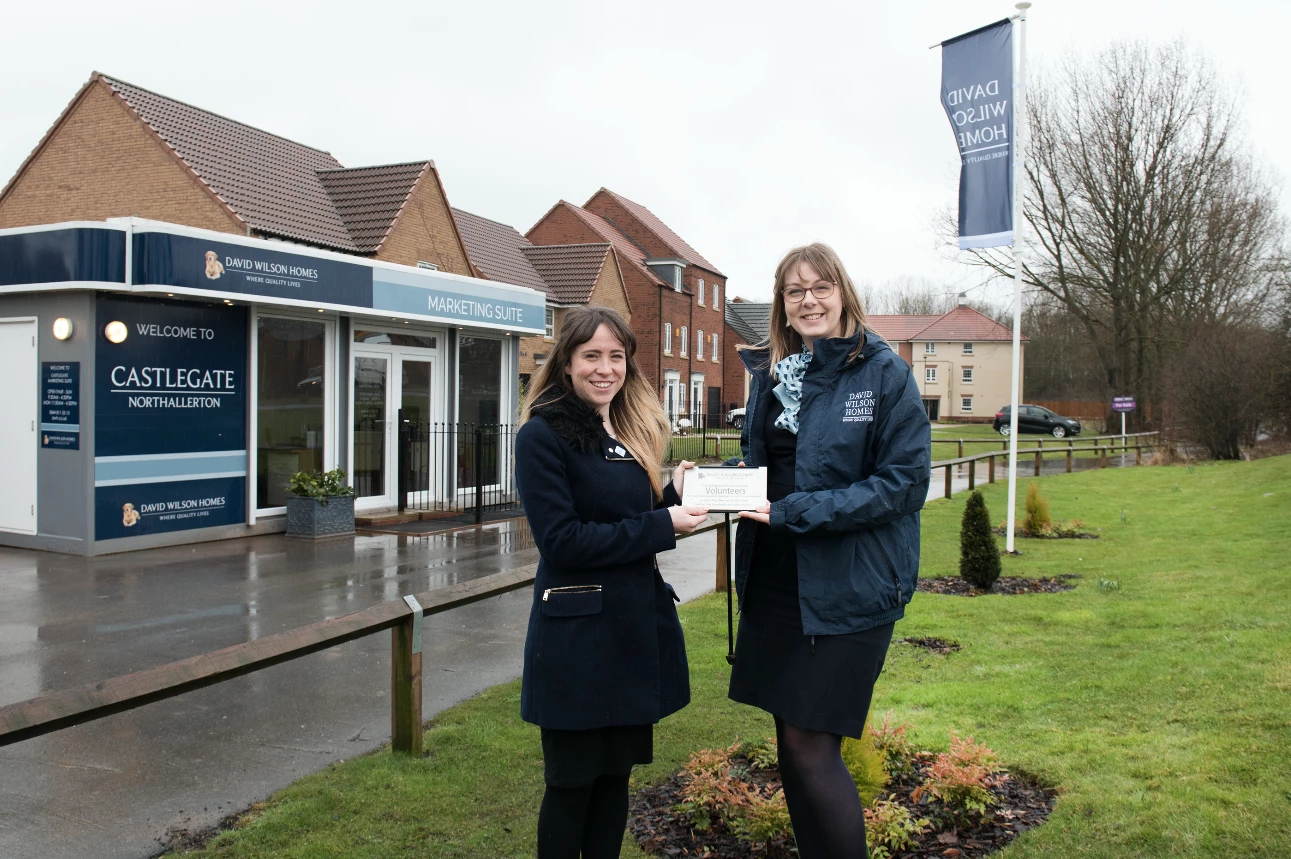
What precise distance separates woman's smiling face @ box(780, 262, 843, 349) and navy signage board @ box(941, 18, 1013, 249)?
29.4 feet

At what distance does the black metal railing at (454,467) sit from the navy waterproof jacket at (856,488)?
11723mm

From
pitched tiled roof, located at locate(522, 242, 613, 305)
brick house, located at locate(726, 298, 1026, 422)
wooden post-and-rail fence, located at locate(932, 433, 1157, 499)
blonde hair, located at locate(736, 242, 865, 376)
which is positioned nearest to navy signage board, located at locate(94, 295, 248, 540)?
blonde hair, located at locate(736, 242, 865, 376)

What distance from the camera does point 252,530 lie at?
12.4 m

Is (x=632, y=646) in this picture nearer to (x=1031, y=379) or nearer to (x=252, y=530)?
(x=252, y=530)

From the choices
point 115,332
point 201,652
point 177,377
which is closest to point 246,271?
point 177,377

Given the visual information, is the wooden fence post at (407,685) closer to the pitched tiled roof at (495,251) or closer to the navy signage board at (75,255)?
the navy signage board at (75,255)

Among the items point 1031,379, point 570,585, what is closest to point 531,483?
point 570,585

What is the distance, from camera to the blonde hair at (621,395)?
307 cm

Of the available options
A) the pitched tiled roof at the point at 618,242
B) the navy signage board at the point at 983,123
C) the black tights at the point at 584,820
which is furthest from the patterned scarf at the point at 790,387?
the pitched tiled roof at the point at 618,242

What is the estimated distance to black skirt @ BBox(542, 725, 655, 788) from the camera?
2.88 m

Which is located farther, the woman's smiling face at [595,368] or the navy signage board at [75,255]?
the navy signage board at [75,255]

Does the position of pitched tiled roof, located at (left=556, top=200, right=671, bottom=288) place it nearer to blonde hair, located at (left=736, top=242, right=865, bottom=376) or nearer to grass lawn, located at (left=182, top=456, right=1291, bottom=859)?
grass lawn, located at (left=182, top=456, right=1291, bottom=859)

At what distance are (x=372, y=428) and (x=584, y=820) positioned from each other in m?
12.1

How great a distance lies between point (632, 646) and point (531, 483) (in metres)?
0.57
